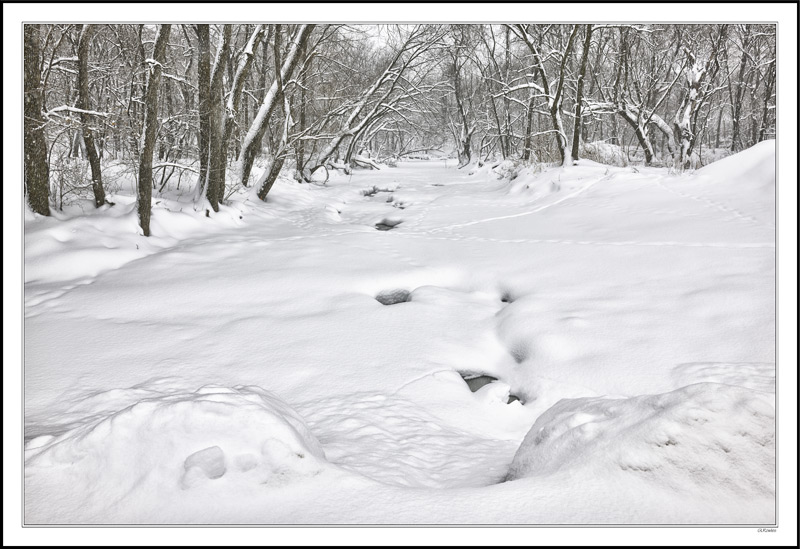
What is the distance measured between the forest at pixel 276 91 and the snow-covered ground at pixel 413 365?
2.76ft

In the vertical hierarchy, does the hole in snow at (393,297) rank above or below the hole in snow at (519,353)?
above

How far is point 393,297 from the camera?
4016 mm

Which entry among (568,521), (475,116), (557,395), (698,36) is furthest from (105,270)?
(475,116)

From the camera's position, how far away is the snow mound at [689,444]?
49.2 inches

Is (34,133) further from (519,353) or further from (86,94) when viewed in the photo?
(519,353)

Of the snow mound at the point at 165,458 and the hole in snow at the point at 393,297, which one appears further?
the hole in snow at the point at 393,297

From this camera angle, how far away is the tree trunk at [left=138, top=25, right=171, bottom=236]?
462cm

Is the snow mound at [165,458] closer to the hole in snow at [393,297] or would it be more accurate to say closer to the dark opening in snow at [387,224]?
the hole in snow at [393,297]

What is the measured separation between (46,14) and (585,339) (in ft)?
10.1

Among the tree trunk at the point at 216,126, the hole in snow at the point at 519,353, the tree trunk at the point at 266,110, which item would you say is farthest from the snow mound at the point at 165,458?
the tree trunk at the point at 266,110

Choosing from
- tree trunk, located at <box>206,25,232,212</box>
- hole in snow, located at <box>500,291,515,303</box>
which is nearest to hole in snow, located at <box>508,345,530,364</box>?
hole in snow, located at <box>500,291,515,303</box>

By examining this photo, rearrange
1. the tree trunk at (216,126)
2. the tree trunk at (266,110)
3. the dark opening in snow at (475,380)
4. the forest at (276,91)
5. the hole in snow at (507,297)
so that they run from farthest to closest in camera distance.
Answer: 1. the tree trunk at (266,110)
2. the tree trunk at (216,126)
3. the forest at (276,91)
4. the hole in snow at (507,297)
5. the dark opening in snow at (475,380)

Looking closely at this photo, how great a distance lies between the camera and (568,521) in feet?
3.77

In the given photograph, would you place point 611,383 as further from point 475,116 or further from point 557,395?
point 475,116
